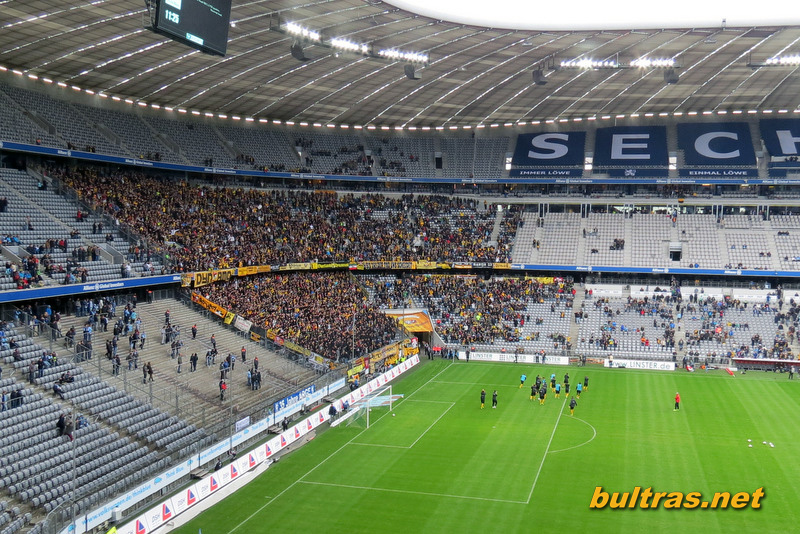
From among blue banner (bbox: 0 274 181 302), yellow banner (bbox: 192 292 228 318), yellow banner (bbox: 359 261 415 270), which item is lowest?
yellow banner (bbox: 192 292 228 318)

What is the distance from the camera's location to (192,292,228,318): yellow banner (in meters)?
43.9

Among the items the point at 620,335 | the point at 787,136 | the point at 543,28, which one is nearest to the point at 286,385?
the point at 543,28

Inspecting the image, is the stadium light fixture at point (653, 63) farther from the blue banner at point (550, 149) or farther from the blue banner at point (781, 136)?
the blue banner at point (781, 136)

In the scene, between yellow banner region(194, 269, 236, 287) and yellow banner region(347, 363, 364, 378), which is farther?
yellow banner region(194, 269, 236, 287)

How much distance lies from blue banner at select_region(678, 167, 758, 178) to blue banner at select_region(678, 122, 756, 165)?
2.73 ft

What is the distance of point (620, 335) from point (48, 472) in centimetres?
4185

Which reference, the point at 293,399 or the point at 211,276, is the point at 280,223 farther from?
the point at 293,399

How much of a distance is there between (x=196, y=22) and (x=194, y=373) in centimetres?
2106

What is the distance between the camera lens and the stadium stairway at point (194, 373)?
31.0 metres

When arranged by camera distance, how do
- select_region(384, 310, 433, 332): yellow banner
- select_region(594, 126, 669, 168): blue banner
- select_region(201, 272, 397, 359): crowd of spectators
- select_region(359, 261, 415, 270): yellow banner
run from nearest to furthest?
select_region(201, 272, 397, 359): crowd of spectators, select_region(384, 310, 433, 332): yellow banner, select_region(359, 261, 415, 270): yellow banner, select_region(594, 126, 669, 168): blue banner

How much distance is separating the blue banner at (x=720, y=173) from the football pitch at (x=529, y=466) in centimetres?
2845

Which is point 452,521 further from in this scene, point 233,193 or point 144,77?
point 233,193

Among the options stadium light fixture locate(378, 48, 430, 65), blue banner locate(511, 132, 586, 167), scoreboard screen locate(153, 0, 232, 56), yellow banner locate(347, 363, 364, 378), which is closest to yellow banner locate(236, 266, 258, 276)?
yellow banner locate(347, 363, 364, 378)

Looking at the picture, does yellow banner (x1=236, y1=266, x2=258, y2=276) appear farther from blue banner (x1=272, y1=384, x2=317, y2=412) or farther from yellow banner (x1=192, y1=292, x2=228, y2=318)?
blue banner (x1=272, y1=384, x2=317, y2=412)
